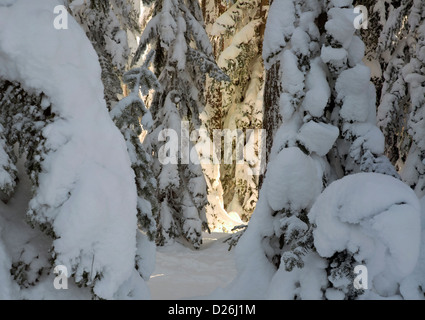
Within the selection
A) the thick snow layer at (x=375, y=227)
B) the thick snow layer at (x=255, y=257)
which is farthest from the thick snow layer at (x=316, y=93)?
the thick snow layer at (x=375, y=227)

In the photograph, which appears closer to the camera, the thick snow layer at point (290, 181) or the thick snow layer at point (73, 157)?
the thick snow layer at point (73, 157)

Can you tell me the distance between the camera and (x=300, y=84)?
452 centimetres

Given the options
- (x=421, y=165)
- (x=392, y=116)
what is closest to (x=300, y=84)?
(x=421, y=165)

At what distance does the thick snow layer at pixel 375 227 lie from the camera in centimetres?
290

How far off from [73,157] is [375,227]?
6.87 feet

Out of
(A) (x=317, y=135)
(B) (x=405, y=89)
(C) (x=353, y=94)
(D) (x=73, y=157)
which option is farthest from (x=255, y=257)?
(B) (x=405, y=89)

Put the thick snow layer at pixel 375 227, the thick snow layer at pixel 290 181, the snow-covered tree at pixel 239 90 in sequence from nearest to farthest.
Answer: the thick snow layer at pixel 375 227, the thick snow layer at pixel 290 181, the snow-covered tree at pixel 239 90

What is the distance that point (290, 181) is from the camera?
426cm

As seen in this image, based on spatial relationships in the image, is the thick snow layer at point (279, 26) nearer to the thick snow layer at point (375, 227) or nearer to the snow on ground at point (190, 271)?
the thick snow layer at point (375, 227)

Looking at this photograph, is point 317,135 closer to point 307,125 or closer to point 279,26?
point 307,125

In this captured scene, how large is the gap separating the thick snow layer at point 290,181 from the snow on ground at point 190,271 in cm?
295

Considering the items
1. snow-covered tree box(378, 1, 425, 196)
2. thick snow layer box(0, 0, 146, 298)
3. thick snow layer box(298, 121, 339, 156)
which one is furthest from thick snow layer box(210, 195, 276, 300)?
snow-covered tree box(378, 1, 425, 196)

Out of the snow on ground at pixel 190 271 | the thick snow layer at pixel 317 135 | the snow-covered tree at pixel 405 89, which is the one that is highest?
the thick snow layer at pixel 317 135

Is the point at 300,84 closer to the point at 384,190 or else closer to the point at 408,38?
the point at 384,190
